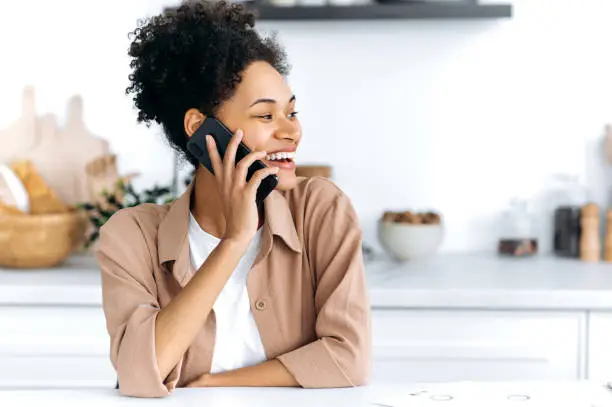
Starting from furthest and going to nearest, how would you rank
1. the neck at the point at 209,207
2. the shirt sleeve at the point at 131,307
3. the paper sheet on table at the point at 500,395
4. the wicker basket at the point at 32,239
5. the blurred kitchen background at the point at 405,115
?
the blurred kitchen background at the point at 405,115, the wicker basket at the point at 32,239, the neck at the point at 209,207, the shirt sleeve at the point at 131,307, the paper sheet on table at the point at 500,395

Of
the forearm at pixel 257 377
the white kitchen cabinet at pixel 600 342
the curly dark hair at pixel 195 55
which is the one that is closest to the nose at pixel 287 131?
the curly dark hair at pixel 195 55

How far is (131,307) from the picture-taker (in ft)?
4.09

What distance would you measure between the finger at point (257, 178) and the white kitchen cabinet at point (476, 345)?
2.61ft

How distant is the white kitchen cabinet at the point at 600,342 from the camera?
1.92 meters

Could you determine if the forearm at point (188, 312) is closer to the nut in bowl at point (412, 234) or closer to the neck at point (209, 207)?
the neck at point (209, 207)

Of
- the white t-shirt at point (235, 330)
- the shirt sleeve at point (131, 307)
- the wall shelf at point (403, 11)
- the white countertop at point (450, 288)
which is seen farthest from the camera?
the wall shelf at point (403, 11)

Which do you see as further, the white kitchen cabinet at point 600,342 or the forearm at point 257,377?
the white kitchen cabinet at point 600,342

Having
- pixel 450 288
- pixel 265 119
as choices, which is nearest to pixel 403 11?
pixel 450 288

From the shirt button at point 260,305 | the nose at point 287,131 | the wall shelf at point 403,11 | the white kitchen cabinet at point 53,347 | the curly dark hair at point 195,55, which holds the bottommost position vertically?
the white kitchen cabinet at point 53,347

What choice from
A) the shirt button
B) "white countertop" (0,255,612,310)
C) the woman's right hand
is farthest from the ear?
"white countertop" (0,255,612,310)

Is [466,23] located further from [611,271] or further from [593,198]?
[611,271]

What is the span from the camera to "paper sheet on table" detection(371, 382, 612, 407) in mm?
1010

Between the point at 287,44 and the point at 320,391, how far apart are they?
62.9 inches

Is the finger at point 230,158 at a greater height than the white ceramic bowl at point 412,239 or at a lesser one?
greater
